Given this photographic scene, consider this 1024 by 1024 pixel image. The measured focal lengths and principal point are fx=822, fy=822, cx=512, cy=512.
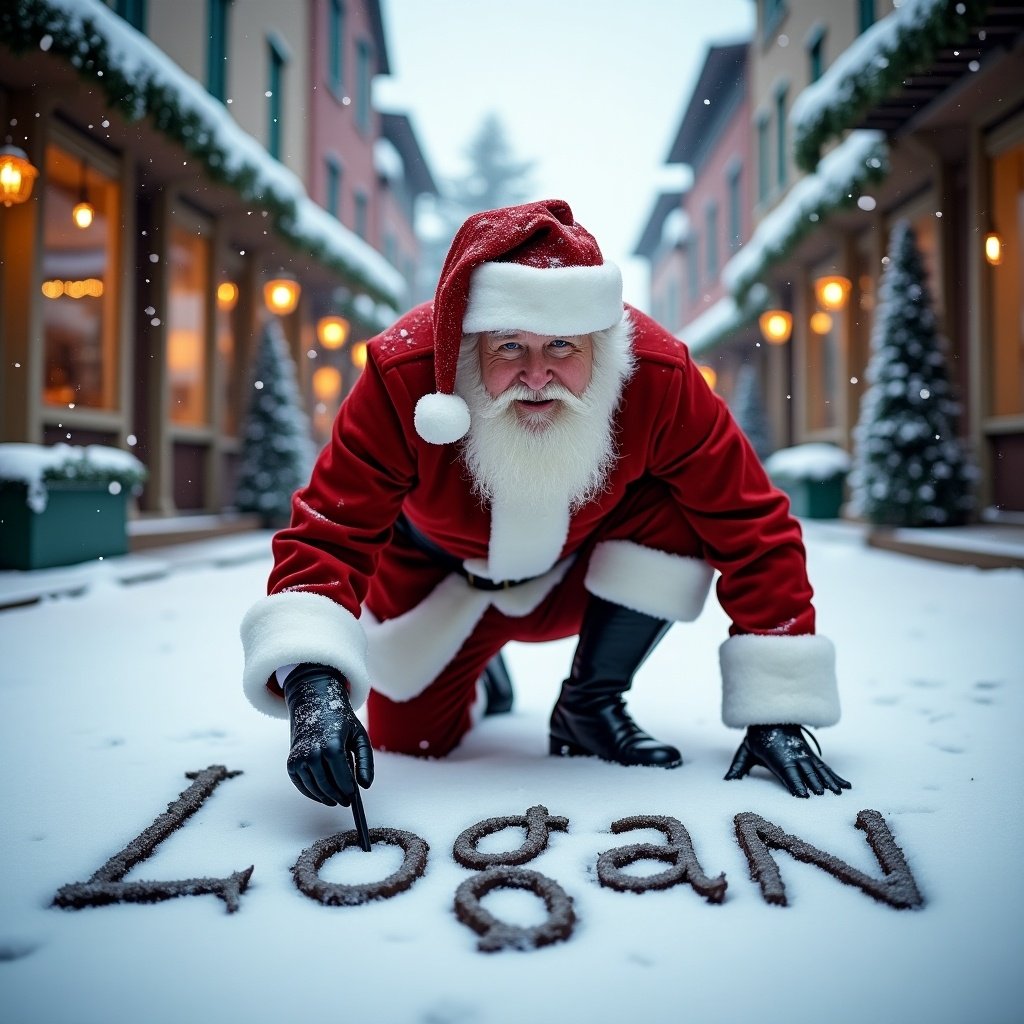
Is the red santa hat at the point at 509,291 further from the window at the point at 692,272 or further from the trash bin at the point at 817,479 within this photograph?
the window at the point at 692,272

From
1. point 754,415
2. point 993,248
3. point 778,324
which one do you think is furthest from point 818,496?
point 754,415

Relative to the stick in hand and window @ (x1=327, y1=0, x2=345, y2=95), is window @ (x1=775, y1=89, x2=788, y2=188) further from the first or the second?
the stick in hand

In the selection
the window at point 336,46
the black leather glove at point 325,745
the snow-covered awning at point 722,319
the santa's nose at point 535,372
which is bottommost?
the black leather glove at point 325,745

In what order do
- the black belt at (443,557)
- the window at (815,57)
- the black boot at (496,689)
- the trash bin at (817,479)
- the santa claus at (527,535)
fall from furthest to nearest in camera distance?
the window at (815,57)
the trash bin at (817,479)
the black boot at (496,689)
the black belt at (443,557)
the santa claus at (527,535)

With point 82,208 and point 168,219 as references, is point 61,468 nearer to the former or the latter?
point 82,208

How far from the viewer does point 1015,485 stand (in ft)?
22.0

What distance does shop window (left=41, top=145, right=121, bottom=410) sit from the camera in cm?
628

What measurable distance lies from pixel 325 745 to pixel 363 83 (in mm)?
14690

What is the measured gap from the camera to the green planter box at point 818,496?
9172 mm

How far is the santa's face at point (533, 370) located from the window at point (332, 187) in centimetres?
1165

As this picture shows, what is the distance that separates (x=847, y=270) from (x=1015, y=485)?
3634mm

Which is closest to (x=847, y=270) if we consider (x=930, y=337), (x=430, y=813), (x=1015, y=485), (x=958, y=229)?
(x=958, y=229)

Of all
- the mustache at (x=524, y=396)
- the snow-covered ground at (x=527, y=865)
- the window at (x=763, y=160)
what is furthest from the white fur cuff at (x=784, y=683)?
the window at (x=763, y=160)

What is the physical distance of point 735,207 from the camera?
13.6 meters
